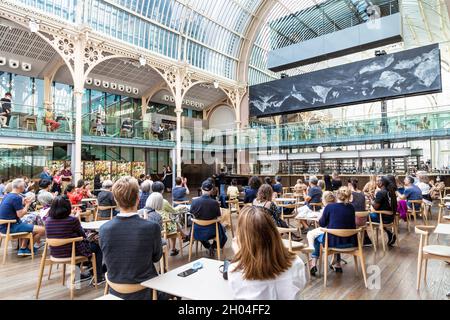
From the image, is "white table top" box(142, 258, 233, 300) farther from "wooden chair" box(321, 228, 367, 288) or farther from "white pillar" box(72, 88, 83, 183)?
"white pillar" box(72, 88, 83, 183)

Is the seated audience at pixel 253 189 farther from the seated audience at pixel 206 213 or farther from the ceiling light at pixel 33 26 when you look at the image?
the ceiling light at pixel 33 26

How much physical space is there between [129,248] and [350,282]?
3.27m

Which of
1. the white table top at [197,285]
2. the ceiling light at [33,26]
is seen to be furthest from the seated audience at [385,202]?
the ceiling light at [33,26]

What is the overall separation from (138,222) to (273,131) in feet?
54.2

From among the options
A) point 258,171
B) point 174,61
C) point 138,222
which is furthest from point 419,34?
point 138,222

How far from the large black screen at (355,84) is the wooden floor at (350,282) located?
12121 millimetres

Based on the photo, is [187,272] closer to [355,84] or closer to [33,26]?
[33,26]

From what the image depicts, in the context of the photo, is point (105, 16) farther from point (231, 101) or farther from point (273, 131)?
point (273, 131)

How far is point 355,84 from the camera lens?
15820 mm

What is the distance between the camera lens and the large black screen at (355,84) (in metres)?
13.8

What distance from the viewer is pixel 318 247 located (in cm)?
432

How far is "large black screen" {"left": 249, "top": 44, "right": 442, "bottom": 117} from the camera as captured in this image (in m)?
13.8

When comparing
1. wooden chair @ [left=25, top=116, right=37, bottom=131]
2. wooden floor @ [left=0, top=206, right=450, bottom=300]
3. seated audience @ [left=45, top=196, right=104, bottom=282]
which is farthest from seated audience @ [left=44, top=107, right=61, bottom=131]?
seated audience @ [left=45, top=196, right=104, bottom=282]

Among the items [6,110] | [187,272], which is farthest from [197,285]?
[6,110]
